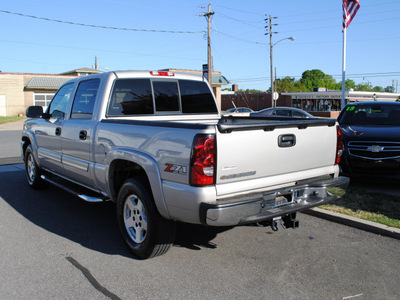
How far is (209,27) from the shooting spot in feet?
115

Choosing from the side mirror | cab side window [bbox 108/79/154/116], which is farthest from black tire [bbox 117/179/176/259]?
the side mirror

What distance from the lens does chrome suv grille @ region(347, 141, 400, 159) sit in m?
6.71

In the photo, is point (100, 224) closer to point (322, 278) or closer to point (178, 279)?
point (178, 279)

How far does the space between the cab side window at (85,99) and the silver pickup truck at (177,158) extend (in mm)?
17

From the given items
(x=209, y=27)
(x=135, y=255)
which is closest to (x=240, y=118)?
(x=135, y=255)

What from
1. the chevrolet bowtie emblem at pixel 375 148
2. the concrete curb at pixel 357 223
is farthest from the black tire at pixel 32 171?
the chevrolet bowtie emblem at pixel 375 148

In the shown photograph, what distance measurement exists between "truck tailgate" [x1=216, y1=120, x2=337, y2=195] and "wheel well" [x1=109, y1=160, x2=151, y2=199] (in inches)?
47.4

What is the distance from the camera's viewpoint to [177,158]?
3.48m

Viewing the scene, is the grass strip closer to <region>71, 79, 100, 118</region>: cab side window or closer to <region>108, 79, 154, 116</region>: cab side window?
<region>108, 79, 154, 116</region>: cab side window

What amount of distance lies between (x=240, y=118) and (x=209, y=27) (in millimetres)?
31064

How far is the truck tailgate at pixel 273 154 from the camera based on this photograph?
11.3 ft

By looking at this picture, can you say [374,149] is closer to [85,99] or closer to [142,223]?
[142,223]

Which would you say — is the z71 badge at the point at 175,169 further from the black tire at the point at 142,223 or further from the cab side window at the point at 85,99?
the cab side window at the point at 85,99

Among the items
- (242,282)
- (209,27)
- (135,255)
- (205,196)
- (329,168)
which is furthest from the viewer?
(209,27)
